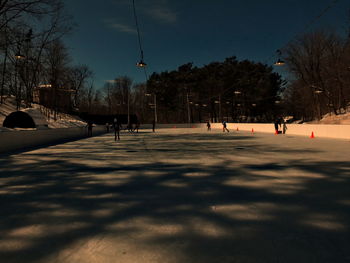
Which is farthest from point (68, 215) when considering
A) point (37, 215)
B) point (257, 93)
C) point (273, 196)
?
point (257, 93)

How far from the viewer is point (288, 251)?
7.41 feet

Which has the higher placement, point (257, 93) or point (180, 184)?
point (257, 93)

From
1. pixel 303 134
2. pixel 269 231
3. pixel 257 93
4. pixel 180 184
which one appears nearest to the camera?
pixel 269 231

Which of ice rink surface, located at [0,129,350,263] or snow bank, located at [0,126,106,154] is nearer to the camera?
ice rink surface, located at [0,129,350,263]

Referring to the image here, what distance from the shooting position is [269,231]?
2.70m

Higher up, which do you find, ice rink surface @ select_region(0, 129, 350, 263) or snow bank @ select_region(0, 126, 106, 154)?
snow bank @ select_region(0, 126, 106, 154)

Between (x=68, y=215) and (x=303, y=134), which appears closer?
(x=68, y=215)

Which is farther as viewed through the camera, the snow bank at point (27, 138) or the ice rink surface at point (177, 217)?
the snow bank at point (27, 138)

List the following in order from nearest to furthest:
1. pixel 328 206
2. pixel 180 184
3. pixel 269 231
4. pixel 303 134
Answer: pixel 269 231 < pixel 328 206 < pixel 180 184 < pixel 303 134

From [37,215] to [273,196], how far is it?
3902 millimetres

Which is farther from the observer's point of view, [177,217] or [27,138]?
[27,138]

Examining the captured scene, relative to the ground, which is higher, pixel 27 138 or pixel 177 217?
pixel 27 138

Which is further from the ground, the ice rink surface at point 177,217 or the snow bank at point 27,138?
the snow bank at point 27,138

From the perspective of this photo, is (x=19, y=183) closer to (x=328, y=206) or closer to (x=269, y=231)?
(x=269, y=231)
